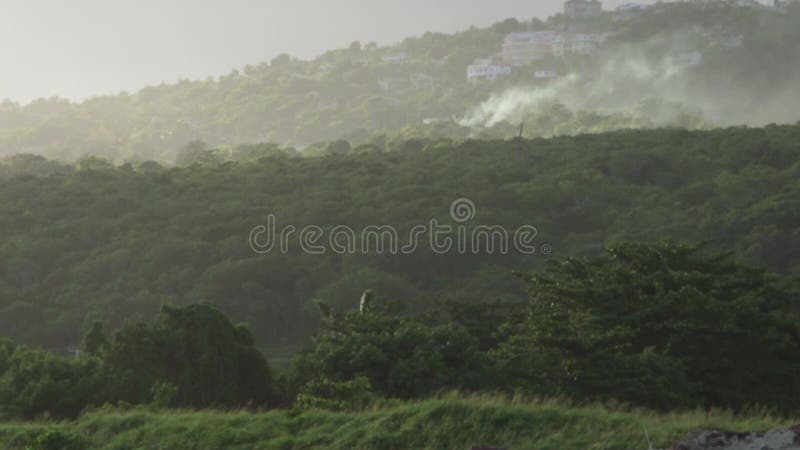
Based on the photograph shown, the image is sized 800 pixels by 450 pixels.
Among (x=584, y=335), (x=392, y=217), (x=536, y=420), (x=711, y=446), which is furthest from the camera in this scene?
(x=392, y=217)

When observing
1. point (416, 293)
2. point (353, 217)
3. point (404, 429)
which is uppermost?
point (353, 217)

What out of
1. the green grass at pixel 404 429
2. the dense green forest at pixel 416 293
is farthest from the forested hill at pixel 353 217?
the green grass at pixel 404 429

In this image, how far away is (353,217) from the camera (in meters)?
67.9

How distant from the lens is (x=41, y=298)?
187ft

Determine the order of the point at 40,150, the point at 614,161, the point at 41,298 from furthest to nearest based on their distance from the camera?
the point at 40,150 < the point at 614,161 < the point at 41,298

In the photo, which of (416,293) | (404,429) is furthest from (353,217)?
(404,429)

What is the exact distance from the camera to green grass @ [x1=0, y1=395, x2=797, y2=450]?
48.9 ft

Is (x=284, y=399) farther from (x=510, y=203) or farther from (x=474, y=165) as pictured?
(x=474, y=165)

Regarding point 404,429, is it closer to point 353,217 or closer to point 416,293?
point 416,293

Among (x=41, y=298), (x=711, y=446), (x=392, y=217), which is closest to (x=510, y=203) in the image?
(x=392, y=217)

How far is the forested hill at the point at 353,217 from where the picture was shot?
54.2m

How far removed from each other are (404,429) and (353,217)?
52360 mm

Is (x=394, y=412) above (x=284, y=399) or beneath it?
above

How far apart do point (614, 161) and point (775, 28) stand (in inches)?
4868
